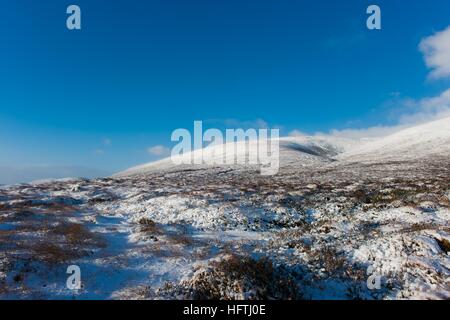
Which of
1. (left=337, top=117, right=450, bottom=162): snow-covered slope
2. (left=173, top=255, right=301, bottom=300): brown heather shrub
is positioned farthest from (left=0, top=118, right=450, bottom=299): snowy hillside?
(left=337, top=117, right=450, bottom=162): snow-covered slope

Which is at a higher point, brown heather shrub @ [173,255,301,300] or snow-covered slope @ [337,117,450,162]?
snow-covered slope @ [337,117,450,162]

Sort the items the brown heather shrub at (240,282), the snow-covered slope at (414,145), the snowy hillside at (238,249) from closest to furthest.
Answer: the brown heather shrub at (240,282) → the snowy hillside at (238,249) → the snow-covered slope at (414,145)

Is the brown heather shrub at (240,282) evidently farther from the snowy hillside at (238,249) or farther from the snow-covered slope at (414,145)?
the snow-covered slope at (414,145)

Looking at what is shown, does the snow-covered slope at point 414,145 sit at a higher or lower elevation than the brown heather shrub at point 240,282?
higher

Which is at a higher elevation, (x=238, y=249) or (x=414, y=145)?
(x=414, y=145)

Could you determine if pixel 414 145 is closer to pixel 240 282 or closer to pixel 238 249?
pixel 238 249

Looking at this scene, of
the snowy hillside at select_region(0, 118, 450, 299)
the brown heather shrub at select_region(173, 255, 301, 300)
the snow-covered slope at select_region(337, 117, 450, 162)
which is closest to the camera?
the brown heather shrub at select_region(173, 255, 301, 300)

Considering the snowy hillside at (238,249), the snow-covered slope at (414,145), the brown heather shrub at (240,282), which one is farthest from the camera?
the snow-covered slope at (414,145)

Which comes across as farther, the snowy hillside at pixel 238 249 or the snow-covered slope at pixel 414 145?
the snow-covered slope at pixel 414 145

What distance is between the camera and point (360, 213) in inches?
1094

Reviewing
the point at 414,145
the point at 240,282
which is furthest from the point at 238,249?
the point at 414,145

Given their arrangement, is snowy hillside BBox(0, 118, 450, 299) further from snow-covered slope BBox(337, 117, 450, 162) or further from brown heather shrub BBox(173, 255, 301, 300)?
snow-covered slope BBox(337, 117, 450, 162)

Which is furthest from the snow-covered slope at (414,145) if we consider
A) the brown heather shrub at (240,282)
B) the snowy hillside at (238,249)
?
the brown heather shrub at (240,282)
